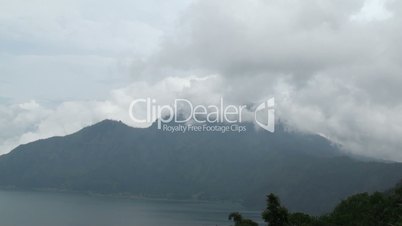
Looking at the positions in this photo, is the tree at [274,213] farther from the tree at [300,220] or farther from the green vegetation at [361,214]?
the tree at [300,220]

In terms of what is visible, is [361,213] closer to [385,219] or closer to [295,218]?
[385,219]

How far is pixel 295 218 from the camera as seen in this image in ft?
306

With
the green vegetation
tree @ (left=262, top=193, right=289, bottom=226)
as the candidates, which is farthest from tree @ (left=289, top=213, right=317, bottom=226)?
tree @ (left=262, top=193, right=289, bottom=226)

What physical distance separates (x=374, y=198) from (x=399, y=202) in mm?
7144

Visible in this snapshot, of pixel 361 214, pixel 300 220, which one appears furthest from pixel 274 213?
pixel 361 214

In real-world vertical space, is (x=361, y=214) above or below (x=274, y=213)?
below

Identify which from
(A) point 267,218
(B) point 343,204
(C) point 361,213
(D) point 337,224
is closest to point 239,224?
(A) point 267,218

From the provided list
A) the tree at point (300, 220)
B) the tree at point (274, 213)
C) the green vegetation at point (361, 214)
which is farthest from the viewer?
the green vegetation at point (361, 214)

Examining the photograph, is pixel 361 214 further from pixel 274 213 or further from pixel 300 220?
pixel 274 213

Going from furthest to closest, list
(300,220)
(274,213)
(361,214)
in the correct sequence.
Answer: (361,214), (300,220), (274,213)

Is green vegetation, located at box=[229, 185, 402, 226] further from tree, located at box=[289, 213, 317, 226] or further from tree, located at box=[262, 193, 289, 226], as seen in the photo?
tree, located at box=[262, 193, 289, 226]

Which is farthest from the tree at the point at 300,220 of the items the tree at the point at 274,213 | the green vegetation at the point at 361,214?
the tree at the point at 274,213

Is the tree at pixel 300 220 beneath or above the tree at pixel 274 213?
beneath

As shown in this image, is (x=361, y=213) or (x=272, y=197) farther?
(x=361, y=213)
